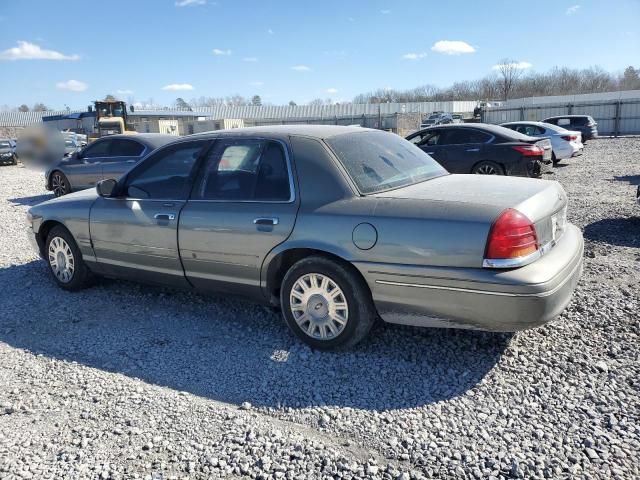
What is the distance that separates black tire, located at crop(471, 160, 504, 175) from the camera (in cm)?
1089

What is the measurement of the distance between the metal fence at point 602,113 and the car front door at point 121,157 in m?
29.9

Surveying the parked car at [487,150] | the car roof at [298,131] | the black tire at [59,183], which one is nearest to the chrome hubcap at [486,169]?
the parked car at [487,150]

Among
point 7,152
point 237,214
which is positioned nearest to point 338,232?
point 237,214

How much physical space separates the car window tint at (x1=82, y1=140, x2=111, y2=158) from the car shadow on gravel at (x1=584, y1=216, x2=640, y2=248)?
31.9 feet

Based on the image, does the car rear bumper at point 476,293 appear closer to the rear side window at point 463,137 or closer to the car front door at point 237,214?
the car front door at point 237,214

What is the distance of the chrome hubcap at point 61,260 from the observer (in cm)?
537

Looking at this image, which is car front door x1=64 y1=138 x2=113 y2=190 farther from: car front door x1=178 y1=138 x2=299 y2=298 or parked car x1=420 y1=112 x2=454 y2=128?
parked car x1=420 y1=112 x2=454 y2=128

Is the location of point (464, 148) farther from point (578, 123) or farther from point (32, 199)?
point (578, 123)

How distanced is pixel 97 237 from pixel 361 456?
139 inches

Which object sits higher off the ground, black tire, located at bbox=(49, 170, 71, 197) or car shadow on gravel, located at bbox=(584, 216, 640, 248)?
black tire, located at bbox=(49, 170, 71, 197)

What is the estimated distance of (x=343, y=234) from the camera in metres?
3.52

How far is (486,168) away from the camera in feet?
36.2

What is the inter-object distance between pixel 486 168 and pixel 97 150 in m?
8.66

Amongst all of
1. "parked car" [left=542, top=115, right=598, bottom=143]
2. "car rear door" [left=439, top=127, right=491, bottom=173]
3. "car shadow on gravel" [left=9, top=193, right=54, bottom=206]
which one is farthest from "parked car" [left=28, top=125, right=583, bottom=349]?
"parked car" [left=542, top=115, right=598, bottom=143]
